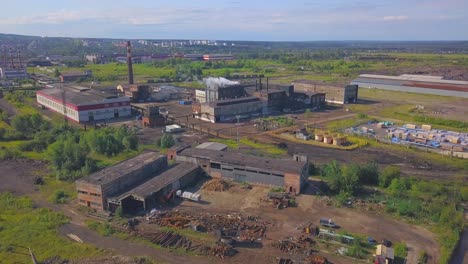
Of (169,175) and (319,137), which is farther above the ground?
(169,175)

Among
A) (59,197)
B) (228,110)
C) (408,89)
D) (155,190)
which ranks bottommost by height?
(59,197)

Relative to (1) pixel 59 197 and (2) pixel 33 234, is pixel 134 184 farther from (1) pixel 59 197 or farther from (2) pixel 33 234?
(2) pixel 33 234

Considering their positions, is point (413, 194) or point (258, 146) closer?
point (413, 194)

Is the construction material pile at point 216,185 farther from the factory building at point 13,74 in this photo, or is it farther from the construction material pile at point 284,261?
the factory building at point 13,74

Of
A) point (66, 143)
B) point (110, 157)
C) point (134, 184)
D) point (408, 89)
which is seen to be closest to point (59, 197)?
point (134, 184)

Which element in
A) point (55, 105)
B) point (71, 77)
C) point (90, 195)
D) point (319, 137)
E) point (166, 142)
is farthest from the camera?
point (71, 77)

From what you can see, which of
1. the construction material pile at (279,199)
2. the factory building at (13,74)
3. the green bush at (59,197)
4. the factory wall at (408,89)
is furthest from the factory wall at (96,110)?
the factory wall at (408,89)

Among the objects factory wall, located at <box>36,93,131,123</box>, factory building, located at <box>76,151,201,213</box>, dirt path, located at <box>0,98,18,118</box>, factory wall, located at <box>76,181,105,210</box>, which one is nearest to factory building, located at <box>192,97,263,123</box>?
factory wall, located at <box>36,93,131,123</box>
